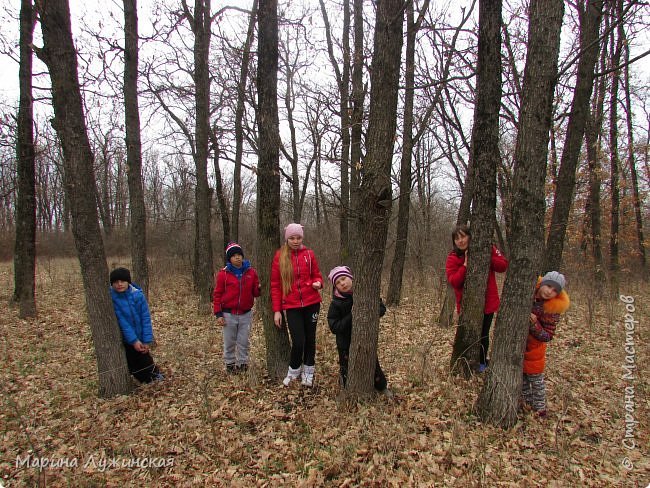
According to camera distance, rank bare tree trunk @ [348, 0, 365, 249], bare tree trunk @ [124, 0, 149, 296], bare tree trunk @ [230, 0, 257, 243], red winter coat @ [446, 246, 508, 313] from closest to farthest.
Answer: red winter coat @ [446, 246, 508, 313] < bare tree trunk @ [124, 0, 149, 296] < bare tree trunk @ [348, 0, 365, 249] < bare tree trunk @ [230, 0, 257, 243]

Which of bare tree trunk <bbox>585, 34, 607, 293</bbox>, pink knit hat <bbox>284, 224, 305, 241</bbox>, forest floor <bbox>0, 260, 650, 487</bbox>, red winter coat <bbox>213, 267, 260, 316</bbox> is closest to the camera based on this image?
forest floor <bbox>0, 260, 650, 487</bbox>

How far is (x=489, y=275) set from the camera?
4.23m

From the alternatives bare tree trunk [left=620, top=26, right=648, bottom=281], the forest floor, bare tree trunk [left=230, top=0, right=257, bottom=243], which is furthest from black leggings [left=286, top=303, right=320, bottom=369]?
bare tree trunk [left=620, top=26, right=648, bottom=281]

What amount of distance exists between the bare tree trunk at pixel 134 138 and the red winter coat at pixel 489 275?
499cm

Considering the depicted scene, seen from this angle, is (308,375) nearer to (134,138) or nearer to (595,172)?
(134,138)

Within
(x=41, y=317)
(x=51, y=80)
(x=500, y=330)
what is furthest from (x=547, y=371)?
(x=41, y=317)

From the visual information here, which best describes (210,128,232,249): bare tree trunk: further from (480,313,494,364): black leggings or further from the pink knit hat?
(480,313,494,364): black leggings

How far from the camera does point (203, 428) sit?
11.4 ft

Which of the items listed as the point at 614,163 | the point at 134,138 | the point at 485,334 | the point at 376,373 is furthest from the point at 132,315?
the point at 614,163

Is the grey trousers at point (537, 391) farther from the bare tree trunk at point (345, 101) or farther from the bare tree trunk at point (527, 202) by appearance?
the bare tree trunk at point (345, 101)

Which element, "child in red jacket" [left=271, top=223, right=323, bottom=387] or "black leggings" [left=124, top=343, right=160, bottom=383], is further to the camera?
"black leggings" [left=124, top=343, right=160, bottom=383]

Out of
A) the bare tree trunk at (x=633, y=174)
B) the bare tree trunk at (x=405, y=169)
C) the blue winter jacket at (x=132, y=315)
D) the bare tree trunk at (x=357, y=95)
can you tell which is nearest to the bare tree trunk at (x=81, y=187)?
the blue winter jacket at (x=132, y=315)

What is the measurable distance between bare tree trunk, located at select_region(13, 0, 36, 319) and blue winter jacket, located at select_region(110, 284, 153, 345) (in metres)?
5.32

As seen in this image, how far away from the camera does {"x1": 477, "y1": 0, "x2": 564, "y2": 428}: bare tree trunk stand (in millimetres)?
2953
